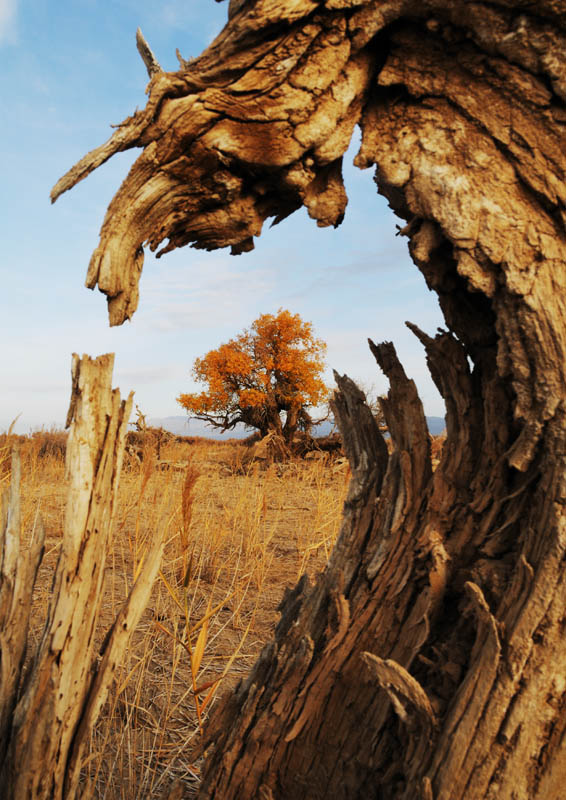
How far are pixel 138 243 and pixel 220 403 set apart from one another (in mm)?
17938

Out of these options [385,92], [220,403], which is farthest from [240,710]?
[220,403]

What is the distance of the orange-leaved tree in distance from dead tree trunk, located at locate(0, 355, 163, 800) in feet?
53.9

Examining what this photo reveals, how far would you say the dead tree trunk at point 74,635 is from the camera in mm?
1614

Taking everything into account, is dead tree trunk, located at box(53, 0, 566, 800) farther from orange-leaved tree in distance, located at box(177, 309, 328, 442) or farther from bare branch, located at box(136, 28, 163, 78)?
orange-leaved tree in distance, located at box(177, 309, 328, 442)

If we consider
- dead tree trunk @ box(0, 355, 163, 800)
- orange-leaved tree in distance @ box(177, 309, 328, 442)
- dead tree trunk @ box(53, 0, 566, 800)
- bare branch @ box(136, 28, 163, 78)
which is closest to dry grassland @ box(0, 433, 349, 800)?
dead tree trunk @ box(0, 355, 163, 800)

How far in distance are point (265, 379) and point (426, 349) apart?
17.1m

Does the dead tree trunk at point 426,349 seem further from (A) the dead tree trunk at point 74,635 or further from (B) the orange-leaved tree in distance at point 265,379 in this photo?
(B) the orange-leaved tree in distance at point 265,379

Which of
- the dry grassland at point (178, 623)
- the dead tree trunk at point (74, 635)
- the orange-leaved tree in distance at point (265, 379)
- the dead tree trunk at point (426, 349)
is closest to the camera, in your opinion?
the dead tree trunk at point (426, 349)

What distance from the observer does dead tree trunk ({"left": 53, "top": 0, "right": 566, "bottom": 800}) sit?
53.0 inches

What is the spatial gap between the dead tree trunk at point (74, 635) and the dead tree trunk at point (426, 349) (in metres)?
0.38

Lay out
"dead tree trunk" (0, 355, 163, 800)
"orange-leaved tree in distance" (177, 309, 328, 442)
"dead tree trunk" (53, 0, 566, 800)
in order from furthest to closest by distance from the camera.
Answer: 1. "orange-leaved tree in distance" (177, 309, 328, 442)
2. "dead tree trunk" (0, 355, 163, 800)
3. "dead tree trunk" (53, 0, 566, 800)

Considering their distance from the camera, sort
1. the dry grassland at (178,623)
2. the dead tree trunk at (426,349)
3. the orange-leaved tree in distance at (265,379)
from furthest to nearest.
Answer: the orange-leaved tree in distance at (265,379) → the dry grassland at (178,623) → the dead tree trunk at (426,349)

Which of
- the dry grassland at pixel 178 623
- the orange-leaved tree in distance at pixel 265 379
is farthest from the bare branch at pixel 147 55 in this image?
the orange-leaved tree in distance at pixel 265 379

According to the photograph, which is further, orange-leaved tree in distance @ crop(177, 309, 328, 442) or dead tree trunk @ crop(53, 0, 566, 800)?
orange-leaved tree in distance @ crop(177, 309, 328, 442)
